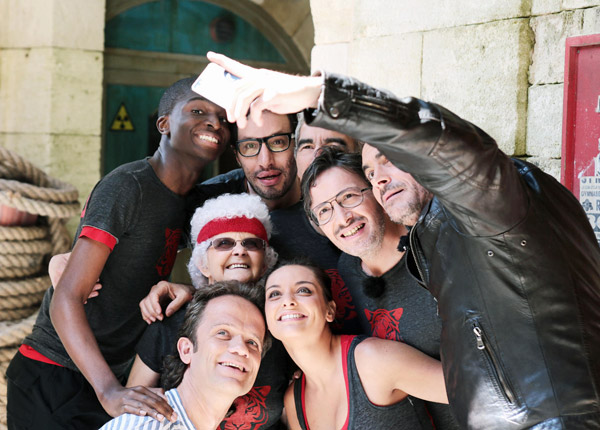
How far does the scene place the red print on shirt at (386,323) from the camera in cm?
264

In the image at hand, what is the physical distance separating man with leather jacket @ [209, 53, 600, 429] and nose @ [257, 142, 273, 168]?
1475 mm

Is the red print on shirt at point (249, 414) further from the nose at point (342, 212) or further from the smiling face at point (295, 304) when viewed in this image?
the nose at point (342, 212)

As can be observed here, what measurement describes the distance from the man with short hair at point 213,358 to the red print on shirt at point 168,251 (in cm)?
48

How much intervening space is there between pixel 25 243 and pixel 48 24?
1.63 m

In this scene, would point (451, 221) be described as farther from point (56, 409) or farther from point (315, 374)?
point (56, 409)

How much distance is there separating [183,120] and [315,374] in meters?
1.26

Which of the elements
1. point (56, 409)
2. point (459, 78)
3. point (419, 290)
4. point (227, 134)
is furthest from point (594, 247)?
point (56, 409)

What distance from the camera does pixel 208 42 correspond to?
6.91 m

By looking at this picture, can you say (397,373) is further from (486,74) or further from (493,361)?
(486,74)

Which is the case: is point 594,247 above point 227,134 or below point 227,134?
below

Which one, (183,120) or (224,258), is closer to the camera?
(224,258)

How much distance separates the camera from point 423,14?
131 inches

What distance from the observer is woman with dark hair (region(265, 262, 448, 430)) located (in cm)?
250

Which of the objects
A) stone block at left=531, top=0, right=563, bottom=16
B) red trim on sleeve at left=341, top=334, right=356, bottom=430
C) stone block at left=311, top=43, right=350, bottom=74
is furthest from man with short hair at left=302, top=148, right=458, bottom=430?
stone block at left=311, top=43, right=350, bottom=74
